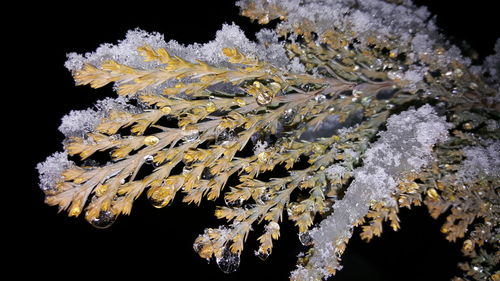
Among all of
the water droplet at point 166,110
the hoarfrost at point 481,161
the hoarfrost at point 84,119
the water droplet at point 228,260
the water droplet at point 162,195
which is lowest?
the hoarfrost at point 481,161

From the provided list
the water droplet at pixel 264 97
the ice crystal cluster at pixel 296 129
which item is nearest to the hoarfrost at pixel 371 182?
the ice crystal cluster at pixel 296 129

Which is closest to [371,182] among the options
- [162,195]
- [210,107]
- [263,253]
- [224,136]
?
[263,253]

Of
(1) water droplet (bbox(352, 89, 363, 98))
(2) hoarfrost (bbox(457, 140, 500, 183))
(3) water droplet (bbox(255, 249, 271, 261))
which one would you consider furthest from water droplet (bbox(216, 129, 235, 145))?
(2) hoarfrost (bbox(457, 140, 500, 183))

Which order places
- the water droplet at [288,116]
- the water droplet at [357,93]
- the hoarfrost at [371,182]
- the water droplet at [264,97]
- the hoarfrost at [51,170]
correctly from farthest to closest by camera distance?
the water droplet at [357,93] → the water droplet at [288,116] → the hoarfrost at [371,182] → the water droplet at [264,97] → the hoarfrost at [51,170]

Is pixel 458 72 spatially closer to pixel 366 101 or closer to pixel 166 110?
pixel 366 101

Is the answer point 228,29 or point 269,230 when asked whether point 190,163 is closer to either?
point 269,230

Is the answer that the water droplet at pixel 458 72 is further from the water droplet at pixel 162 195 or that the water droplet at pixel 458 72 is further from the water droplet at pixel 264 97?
the water droplet at pixel 162 195

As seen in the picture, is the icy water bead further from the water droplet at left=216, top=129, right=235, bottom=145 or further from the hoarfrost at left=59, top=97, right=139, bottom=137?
→ the hoarfrost at left=59, top=97, right=139, bottom=137

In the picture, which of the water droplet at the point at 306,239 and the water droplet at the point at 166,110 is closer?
the water droplet at the point at 166,110
